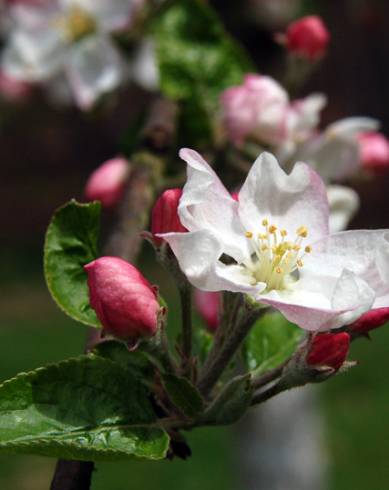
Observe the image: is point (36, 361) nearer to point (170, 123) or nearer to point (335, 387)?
point (335, 387)

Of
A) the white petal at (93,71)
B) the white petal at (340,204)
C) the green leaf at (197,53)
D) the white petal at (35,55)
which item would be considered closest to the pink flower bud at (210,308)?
the white petal at (340,204)

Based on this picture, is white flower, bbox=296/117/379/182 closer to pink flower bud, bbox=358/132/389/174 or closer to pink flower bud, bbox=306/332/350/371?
pink flower bud, bbox=358/132/389/174

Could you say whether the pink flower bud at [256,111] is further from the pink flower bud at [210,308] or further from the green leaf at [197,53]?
the pink flower bud at [210,308]

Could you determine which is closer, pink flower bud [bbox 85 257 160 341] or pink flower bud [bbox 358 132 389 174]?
pink flower bud [bbox 85 257 160 341]

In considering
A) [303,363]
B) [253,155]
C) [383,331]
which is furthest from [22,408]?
[383,331]

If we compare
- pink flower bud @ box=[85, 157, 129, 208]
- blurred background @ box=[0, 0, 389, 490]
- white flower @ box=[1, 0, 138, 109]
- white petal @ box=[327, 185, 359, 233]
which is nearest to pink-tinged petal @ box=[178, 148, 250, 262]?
white petal @ box=[327, 185, 359, 233]

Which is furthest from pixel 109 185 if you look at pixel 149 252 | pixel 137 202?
pixel 149 252
